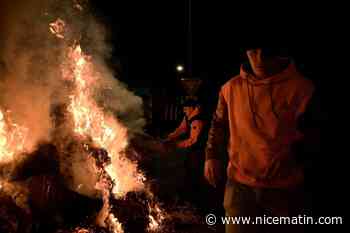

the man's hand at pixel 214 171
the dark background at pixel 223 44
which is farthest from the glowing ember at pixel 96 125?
the man's hand at pixel 214 171

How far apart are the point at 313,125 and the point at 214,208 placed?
10.5 ft

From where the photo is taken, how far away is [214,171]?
3.23 meters

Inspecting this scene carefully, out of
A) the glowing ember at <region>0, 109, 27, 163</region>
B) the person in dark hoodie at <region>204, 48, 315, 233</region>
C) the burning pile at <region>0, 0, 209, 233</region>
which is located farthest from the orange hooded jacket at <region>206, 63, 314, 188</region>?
the glowing ember at <region>0, 109, 27, 163</region>

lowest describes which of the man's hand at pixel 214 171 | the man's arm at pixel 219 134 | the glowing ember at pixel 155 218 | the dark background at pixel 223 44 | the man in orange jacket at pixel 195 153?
the glowing ember at pixel 155 218

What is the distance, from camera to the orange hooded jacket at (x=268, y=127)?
2.79 m

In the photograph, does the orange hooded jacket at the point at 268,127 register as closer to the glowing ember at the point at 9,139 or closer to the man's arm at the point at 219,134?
the man's arm at the point at 219,134

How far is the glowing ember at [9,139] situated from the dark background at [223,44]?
393 centimetres

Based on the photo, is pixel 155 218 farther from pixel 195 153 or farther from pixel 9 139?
pixel 9 139

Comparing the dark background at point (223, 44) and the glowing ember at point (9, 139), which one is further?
the glowing ember at point (9, 139)

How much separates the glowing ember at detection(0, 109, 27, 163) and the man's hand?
3.50m

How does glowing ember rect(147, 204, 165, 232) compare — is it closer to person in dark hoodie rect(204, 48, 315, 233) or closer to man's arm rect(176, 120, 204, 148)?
man's arm rect(176, 120, 204, 148)

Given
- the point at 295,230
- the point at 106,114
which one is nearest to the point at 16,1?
the point at 106,114

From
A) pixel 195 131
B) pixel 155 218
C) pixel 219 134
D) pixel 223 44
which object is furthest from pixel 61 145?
pixel 223 44

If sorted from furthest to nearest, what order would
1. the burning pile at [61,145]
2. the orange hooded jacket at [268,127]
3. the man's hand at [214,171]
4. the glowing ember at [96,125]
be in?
the glowing ember at [96,125]
the burning pile at [61,145]
the man's hand at [214,171]
the orange hooded jacket at [268,127]
